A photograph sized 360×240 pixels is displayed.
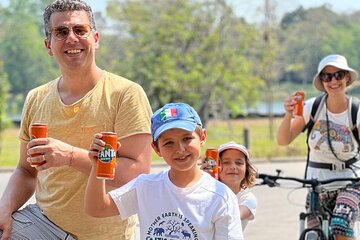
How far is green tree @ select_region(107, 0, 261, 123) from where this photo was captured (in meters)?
24.8

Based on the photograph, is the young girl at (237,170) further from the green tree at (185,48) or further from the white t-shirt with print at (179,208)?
the green tree at (185,48)

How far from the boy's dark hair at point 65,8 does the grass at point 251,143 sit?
41.7 ft

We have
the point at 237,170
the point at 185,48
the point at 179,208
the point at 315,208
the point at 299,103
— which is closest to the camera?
the point at 179,208

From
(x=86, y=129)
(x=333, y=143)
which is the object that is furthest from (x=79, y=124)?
(x=333, y=143)

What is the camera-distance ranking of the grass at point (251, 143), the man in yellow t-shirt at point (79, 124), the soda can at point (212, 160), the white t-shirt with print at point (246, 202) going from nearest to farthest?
1. the man in yellow t-shirt at point (79, 124)
2. the soda can at point (212, 160)
3. the white t-shirt with print at point (246, 202)
4. the grass at point (251, 143)

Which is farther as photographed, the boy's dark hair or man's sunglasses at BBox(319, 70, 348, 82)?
man's sunglasses at BBox(319, 70, 348, 82)

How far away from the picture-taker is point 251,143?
2175cm

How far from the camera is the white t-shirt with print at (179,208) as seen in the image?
2.88m

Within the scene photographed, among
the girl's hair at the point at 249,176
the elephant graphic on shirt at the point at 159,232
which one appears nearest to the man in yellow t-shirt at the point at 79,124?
the elephant graphic on shirt at the point at 159,232

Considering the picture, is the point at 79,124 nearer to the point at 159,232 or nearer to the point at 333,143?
the point at 159,232

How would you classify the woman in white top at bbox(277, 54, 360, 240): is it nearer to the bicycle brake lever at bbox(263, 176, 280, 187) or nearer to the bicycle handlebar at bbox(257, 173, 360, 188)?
the bicycle handlebar at bbox(257, 173, 360, 188)

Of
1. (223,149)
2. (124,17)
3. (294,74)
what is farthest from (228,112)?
(223,149)

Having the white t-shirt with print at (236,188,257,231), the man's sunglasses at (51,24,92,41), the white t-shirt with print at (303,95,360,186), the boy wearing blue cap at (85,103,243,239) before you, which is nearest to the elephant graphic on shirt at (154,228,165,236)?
the boy wearing blue cap at (85,103,243,239)

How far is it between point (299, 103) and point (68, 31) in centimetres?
227
